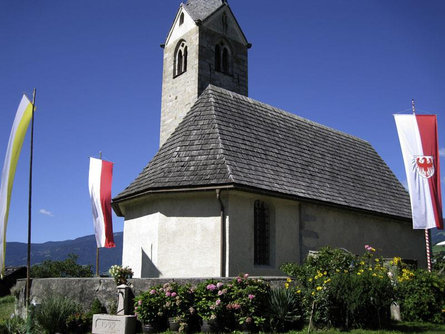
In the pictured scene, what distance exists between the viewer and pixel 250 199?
16.4 metres

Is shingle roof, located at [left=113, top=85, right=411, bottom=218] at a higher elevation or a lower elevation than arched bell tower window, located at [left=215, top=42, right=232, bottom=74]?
lower

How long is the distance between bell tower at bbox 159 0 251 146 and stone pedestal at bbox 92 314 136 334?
17259mm

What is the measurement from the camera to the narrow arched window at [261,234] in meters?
16.6

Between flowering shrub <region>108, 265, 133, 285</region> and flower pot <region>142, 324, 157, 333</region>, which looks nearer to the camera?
flower pot <region>142, 324, 157, 333</region>

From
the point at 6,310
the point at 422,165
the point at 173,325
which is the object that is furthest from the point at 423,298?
the point at 6,310

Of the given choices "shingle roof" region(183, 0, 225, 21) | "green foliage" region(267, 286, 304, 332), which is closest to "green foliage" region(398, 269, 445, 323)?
"green foliage" region(267, 286, 304, 332)

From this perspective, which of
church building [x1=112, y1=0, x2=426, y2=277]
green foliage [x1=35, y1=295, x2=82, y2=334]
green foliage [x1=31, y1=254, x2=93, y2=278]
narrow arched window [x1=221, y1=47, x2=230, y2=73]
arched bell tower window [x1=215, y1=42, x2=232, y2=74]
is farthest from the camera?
green foliage [x1=31, y1=254, x2=93, y2=278]

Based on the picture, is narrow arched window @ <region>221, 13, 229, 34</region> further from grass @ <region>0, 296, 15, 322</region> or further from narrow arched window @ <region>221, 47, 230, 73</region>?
grass @ <region>0, 296, 15, 322</region>

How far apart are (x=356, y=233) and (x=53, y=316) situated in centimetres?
1301

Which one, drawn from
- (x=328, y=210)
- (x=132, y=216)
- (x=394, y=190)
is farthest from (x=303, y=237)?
(x=394, y=190)

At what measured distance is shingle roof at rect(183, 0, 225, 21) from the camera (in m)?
30.5

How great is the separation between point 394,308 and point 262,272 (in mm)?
4542

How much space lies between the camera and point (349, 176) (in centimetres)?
2273

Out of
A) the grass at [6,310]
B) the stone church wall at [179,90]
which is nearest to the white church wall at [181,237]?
the grass at [6,310]
